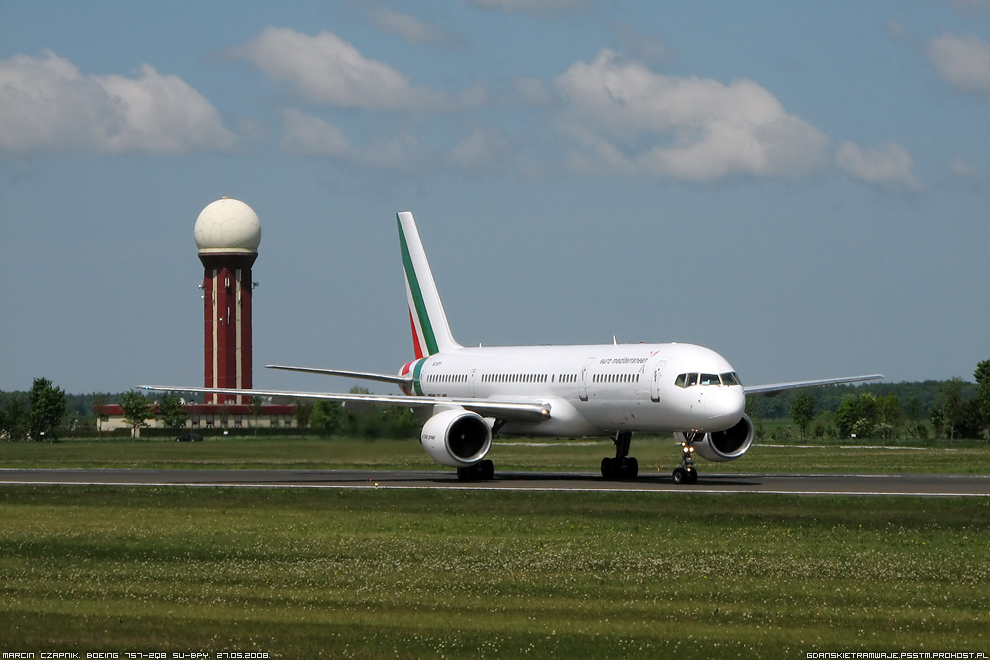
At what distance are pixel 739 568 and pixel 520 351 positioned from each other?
2944 cm

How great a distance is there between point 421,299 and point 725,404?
21.3m

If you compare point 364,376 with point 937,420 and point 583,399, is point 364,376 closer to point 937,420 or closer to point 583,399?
point 583,399

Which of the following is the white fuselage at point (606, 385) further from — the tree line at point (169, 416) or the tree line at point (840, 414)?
the tree line at point (840, 414)

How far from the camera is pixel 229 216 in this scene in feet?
423

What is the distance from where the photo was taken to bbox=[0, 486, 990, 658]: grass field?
15.9 meters

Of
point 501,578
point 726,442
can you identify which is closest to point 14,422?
point 726,442

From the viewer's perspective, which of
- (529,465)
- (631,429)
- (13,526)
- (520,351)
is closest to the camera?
(13,526)

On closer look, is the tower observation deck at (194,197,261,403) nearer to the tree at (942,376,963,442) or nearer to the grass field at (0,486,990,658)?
the tree at (942,376,963,442)

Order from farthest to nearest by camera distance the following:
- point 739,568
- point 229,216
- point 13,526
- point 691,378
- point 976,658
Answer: point 229,216, point 691,378, point 13,526, point 739,568, point 976,658

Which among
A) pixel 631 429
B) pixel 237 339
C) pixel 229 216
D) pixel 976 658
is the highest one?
pixel 229 216

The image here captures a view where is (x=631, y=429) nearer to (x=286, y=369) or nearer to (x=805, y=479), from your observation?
(x=805, y=479)

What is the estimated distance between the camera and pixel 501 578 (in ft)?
69.1

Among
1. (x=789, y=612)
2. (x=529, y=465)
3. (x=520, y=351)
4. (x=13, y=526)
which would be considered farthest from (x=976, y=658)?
(x=529, y=465)

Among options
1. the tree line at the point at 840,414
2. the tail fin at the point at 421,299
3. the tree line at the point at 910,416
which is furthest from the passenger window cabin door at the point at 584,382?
the tree line at the point at 910,416
